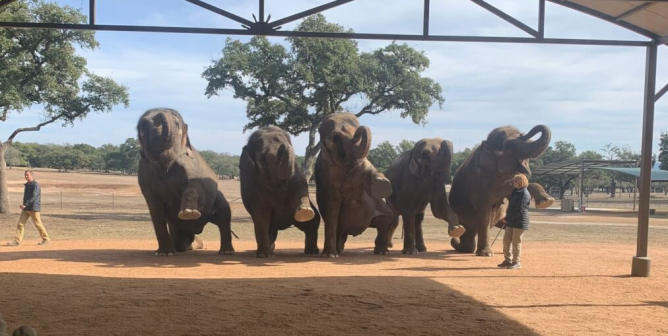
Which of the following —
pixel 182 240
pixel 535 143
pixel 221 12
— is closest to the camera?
pixel 221 12

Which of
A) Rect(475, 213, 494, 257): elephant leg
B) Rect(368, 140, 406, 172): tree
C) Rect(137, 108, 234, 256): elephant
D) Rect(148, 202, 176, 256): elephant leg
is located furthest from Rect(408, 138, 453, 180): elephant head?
Rect(368, 140, 406, 172): tree

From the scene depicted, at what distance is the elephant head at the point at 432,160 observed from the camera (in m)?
12.9

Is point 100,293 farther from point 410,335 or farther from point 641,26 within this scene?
point 641,26

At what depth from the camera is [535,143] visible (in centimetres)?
1224

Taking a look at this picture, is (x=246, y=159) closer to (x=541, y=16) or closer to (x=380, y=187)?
(x=380, y=187)

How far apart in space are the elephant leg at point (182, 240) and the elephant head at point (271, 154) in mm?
2667

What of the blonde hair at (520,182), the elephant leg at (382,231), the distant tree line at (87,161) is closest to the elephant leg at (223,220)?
the elephant leg at (382,231)

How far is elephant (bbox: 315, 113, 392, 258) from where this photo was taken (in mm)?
11516

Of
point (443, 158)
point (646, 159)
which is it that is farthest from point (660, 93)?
point (443, 158)

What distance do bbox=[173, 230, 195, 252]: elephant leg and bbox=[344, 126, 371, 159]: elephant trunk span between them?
4672 millimetres

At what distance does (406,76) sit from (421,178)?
14.5 m

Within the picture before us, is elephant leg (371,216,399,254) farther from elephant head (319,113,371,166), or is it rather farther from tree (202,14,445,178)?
tree (202,14,445,178)

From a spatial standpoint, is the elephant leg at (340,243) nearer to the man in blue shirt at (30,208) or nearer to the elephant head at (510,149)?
the elephant head at (510,149)

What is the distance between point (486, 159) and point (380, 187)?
3.05 meters
